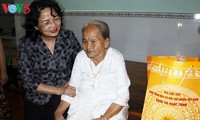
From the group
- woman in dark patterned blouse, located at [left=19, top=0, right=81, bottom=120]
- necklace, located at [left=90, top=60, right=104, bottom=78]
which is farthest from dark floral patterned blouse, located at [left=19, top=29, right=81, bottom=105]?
necklace, located at [left=90, top=60, right=104, bottom=78]

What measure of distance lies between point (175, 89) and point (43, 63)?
0.96 m

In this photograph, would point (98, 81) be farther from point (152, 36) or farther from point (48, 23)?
point (152, 36)

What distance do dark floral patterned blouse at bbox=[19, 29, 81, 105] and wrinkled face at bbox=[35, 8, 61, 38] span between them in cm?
10

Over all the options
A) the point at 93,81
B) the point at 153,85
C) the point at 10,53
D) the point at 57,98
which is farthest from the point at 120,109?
the point at 10,53

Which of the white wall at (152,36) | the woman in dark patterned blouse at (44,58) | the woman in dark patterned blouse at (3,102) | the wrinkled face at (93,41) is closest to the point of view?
the wrinkled face at (93,41)

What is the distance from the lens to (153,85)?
1027 millimetres

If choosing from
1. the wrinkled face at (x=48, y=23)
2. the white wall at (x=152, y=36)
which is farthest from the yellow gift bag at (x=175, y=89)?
the white wall at (x=152, y=36)

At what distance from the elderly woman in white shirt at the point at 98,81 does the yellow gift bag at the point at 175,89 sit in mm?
294

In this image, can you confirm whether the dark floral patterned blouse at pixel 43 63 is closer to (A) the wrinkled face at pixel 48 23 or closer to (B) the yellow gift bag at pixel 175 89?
(A) the wrinkled face at pixel 48 23

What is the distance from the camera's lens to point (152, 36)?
279cm

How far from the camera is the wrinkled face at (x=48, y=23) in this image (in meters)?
1.44

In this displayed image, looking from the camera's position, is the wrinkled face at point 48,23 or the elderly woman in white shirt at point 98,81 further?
the wrinkled face at point 48,23

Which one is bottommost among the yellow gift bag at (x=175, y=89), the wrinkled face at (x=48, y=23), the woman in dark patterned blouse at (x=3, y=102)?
the woman in dark patterned blouse at (x=3, y=102)

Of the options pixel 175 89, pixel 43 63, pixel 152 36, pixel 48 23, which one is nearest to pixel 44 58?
pixel 43 63
